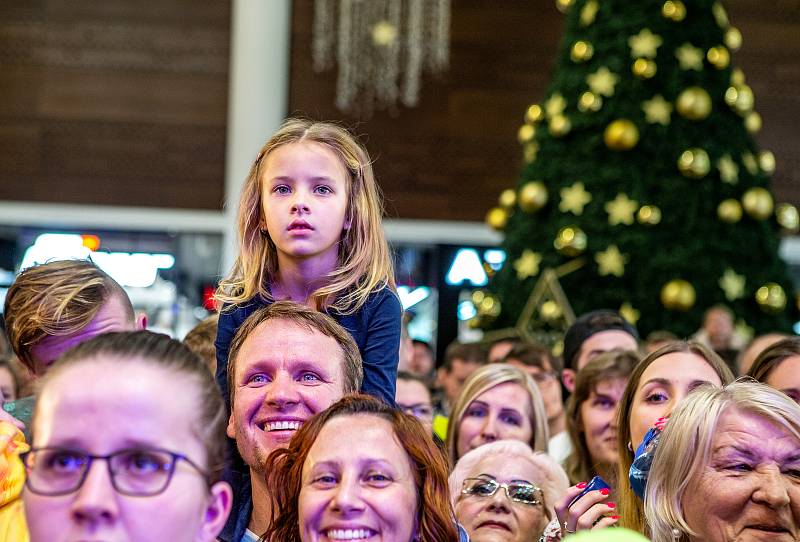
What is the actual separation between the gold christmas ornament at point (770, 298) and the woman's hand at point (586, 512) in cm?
461

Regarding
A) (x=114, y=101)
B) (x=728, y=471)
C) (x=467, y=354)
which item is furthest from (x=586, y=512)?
(x=114, y=101)

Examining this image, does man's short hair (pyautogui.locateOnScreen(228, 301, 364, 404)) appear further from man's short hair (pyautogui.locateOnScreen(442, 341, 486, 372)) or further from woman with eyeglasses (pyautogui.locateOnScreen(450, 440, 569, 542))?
man's short hair (pyautogui.locateOnScreen(442, 341, 486, 372))

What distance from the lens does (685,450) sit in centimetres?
273

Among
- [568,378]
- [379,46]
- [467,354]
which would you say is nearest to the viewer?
[568,378]

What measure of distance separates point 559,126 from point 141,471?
6079 millimetres

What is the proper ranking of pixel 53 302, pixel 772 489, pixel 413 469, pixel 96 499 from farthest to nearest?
pixel 53 302 → pixel 772 489 → pixel 413 469 → pixel 96 499

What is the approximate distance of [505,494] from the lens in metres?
3.48

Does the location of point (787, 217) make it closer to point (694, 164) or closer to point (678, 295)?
point (694, 164)

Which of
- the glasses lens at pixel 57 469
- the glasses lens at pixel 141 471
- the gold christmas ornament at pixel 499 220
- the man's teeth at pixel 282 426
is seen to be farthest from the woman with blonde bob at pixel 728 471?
the gold christmas ornament at pixel 499 220

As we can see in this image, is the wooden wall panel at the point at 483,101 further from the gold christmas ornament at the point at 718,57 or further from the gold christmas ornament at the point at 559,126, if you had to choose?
the gold christmas ornament at the point at 718,57

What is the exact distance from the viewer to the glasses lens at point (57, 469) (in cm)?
169

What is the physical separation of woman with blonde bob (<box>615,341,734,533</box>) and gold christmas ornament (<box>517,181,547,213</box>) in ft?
12.4

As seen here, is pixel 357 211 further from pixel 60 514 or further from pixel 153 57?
pixel 153 57

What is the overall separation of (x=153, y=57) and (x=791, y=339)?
10674mm
